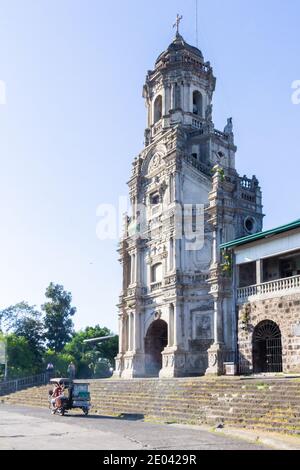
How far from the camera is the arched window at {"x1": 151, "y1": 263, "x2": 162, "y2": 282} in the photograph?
33.5 metres

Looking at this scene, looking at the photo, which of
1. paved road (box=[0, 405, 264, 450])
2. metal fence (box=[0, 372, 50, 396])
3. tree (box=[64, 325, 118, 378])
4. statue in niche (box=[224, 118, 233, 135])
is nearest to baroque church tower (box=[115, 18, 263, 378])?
statue in niche (box=[224, 118, 233, 135])

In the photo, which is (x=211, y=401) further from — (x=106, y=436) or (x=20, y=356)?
(x=20, y=356)

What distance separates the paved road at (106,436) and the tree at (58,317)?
3737 cm

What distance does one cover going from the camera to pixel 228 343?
92.0 ft

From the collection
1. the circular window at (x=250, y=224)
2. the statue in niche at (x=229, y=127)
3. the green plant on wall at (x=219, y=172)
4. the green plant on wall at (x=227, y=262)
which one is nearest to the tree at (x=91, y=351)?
the statue in niche at (x=229, y=127)

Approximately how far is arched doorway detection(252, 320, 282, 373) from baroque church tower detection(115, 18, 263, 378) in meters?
2.47

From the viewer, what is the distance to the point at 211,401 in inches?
777

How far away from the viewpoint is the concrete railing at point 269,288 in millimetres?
23188

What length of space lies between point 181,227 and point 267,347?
31.7 ft

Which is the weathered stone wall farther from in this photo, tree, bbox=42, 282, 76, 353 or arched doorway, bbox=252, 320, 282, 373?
tree, bbox=42, 282, 76, 353

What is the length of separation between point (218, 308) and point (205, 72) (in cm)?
1784

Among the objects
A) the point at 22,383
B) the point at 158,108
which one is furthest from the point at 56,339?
the point at 158,108
